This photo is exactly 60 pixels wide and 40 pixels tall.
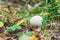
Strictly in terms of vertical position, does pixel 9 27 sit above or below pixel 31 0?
below

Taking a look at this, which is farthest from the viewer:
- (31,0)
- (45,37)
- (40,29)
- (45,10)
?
(31,0)

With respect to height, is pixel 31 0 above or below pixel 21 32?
above

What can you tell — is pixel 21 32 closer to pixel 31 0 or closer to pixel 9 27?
pixel 9 27

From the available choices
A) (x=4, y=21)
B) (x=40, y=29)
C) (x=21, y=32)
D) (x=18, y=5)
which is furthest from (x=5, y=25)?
(x=18, y=5)

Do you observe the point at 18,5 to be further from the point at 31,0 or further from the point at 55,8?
the point at 55,8

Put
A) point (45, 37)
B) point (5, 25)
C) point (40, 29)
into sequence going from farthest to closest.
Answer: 1. point (5, 25)
2. point (40, 29)
3. point (45, 37)

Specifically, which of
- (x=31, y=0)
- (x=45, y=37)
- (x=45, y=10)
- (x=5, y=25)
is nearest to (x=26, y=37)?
(x=45, y=37)

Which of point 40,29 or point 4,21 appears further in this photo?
point 4,21

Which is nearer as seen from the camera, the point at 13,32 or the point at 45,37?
the point at 45,37

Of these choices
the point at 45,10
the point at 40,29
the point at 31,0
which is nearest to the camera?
the point at 40,29
